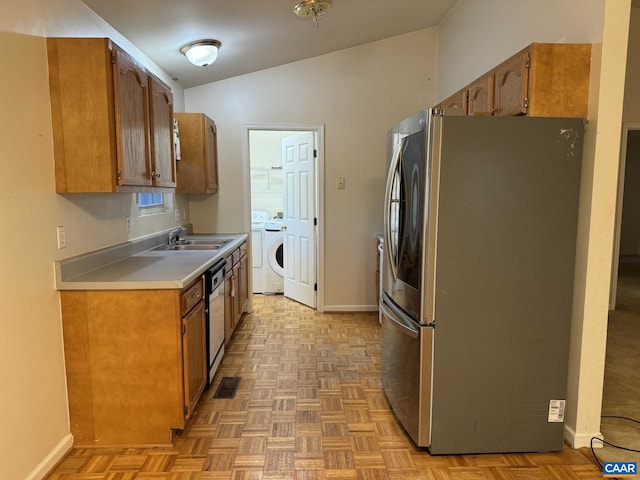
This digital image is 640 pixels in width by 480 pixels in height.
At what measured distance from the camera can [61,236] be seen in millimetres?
2010

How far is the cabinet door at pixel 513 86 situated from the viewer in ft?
6.65

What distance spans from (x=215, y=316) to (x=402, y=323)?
1.27m

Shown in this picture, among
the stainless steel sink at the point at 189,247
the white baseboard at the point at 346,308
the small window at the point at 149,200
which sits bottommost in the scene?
the white baseboard at the point at 346,308

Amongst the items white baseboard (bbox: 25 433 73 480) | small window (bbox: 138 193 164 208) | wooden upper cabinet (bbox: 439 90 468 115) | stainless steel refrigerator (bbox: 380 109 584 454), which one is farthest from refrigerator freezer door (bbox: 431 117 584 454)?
small window (bbox: 138 193 164 208)

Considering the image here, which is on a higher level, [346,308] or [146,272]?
[146,272]

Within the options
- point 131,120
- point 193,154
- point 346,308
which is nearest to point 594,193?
point 131,120

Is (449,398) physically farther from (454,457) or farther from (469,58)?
(469,58)

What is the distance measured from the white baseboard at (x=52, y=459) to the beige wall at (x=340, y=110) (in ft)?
8.19

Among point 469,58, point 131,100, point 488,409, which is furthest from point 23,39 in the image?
point 469,58

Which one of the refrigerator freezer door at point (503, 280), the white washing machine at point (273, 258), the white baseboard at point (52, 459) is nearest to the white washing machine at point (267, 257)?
the white washing machine at point (273, 258)

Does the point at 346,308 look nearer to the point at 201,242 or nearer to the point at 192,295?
the point at 201,242

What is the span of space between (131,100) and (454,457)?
244 centimetres

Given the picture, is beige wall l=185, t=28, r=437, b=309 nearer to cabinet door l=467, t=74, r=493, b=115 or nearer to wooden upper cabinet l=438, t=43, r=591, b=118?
cabinet door l=467, t=74, r=493, b=115

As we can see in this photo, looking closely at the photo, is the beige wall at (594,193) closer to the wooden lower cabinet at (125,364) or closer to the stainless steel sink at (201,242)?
the wooden lower cabinet at (125,364)
